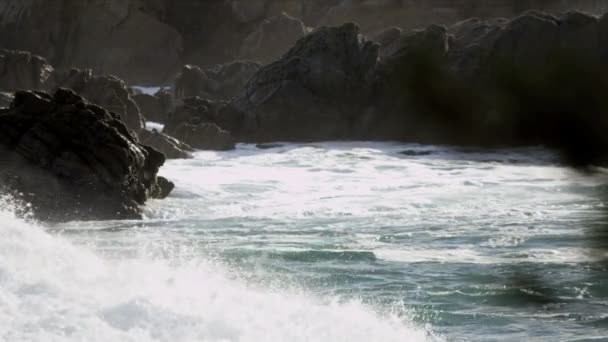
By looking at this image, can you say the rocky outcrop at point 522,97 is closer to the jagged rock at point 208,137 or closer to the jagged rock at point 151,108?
the jagged rock at point 208,137

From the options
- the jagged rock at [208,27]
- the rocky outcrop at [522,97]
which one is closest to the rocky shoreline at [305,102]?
the rocky outcrop at [522,97]

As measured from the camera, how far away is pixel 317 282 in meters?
10.1

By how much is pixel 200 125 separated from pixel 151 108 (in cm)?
943

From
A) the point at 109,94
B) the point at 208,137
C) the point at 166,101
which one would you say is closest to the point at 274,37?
the point at 166,101

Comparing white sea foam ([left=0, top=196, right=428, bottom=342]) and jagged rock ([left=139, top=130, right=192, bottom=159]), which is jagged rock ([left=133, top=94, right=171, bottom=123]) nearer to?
jagged rock ([left=139, top=130, right=192, bottom=159])

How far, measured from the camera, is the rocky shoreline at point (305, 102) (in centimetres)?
161

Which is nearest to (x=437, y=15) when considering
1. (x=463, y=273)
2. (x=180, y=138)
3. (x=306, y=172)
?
(x=180, y=138)

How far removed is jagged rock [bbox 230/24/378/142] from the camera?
102 feet

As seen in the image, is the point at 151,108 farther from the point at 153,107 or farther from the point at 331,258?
the point at 331,258

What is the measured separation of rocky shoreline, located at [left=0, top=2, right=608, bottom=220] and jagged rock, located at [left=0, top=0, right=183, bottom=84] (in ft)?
0.70

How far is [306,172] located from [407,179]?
2734 mm

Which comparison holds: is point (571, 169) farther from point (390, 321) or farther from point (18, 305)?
point (390, 321)

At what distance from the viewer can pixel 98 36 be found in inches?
2180

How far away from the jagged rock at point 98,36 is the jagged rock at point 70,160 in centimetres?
3810
